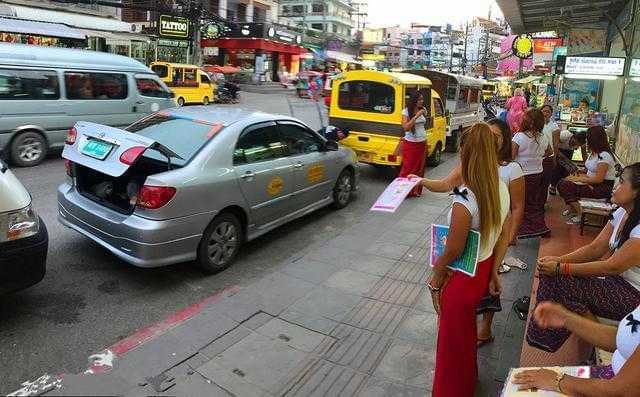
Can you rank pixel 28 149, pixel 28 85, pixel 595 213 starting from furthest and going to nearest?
pixel 28 149, pixel 28 85, pixel 595 213

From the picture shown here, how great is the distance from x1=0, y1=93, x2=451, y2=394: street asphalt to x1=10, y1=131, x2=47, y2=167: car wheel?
107 inches

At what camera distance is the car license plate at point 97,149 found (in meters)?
4.41

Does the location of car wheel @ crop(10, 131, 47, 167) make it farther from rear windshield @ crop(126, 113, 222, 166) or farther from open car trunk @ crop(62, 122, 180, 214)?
open car trunk @ crop(62, 122, 180, 214)

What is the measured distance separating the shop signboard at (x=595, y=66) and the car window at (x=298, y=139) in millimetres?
6102

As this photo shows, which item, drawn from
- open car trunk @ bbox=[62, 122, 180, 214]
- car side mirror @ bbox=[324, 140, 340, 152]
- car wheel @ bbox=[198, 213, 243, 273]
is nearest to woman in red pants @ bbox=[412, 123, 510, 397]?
car wheel @ bbox=[198, 213, 243, 273]

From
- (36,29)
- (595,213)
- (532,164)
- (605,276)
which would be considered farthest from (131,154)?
(36,29)

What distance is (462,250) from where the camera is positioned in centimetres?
265

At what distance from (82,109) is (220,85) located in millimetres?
16760

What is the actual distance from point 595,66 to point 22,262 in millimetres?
9899

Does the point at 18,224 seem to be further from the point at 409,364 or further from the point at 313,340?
the point at 409,364

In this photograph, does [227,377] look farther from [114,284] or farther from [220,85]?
[220,85]

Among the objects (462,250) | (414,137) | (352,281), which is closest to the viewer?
(462,250)

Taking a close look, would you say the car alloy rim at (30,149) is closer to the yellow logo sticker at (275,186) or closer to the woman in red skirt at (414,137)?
the yellow logo sticker at (275,186)

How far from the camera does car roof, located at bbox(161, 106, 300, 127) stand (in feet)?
17.6
